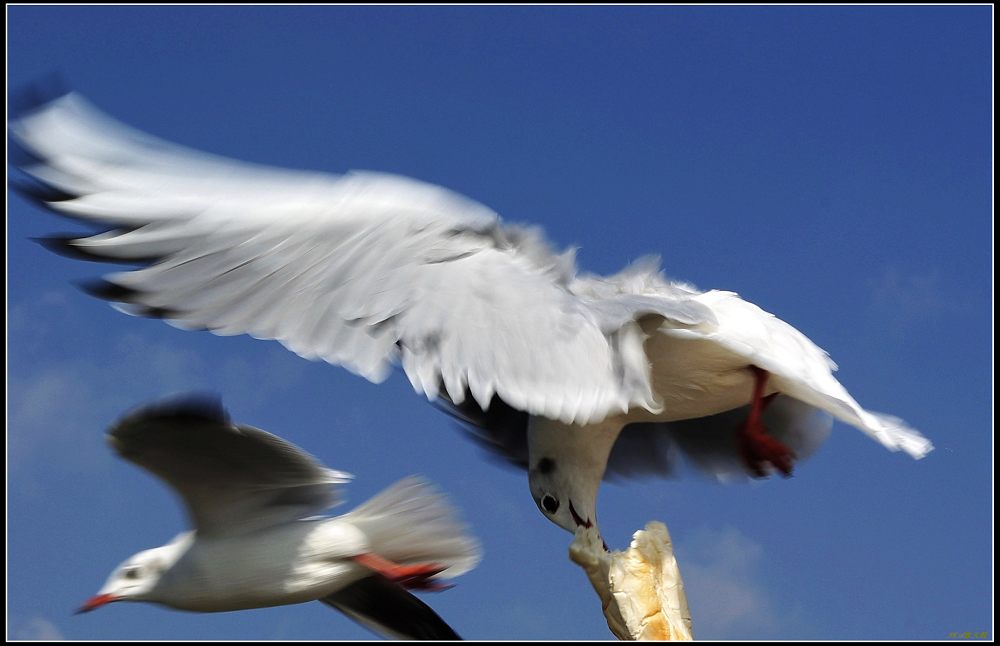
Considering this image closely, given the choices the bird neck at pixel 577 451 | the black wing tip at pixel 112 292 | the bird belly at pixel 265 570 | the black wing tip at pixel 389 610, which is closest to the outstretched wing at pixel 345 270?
the black wing tip at pixel 112 292

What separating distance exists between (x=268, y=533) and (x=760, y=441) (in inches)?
64.2

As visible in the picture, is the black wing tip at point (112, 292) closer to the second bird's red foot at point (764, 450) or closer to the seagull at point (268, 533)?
the seagull at point (268, 533)

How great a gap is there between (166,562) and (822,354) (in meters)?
2.21

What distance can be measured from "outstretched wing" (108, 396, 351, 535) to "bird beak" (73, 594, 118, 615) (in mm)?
408

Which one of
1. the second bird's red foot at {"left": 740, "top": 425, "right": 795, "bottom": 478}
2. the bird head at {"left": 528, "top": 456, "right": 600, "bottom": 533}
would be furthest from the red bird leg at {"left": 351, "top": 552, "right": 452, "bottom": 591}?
the second bird's red foot at {"left": 740, "top": 425, "right": 795, "bottom": 478}

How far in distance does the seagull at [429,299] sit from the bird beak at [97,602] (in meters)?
1.17

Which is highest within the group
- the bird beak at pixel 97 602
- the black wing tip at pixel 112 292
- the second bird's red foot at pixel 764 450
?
the second bird's red foot at pixel 764 450

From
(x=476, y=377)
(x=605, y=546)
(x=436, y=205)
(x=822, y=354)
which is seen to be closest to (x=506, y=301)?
(x=476, y=377)

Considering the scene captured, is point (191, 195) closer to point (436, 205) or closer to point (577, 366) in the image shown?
point (436, 205)

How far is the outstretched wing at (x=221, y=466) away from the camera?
396 centimetres

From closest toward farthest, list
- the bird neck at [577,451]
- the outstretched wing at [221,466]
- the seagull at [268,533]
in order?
the outstretched wing at [221,466], the seagull at [268,533], the bird neck at [577,451]

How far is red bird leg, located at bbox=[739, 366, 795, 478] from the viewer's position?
14.2 ft

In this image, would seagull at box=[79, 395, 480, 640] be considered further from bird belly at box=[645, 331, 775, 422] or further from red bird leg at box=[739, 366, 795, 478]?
red bird leg at box=[739, 366, 795, 478]

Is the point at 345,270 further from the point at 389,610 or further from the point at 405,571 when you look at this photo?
the point at 389,610
